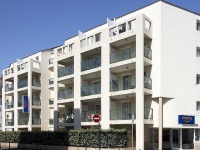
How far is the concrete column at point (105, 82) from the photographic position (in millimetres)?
32344

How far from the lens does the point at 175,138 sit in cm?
3177

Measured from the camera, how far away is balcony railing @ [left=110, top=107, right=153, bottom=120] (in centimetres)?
2970

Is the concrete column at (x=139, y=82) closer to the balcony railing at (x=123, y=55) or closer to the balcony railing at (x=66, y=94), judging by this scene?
the balcony railing at (x=123, y=55)

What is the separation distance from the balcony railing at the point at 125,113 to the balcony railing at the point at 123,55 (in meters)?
4.98

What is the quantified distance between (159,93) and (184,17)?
26.9 ft

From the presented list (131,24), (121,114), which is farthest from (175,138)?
(131,24)

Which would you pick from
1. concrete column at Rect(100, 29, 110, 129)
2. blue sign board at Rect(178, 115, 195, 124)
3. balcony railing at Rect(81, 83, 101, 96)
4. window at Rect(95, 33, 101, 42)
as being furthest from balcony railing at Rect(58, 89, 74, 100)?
blue sign board at Rect(178, 115, 195, 124)

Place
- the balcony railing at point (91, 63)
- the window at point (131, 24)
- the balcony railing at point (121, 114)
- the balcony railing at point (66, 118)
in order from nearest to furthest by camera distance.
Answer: the balcony railing at point (121, 114) < the window at point (131, 24) < the balcony railing at point (91, 63) < the balcony railing at point (66, 118)

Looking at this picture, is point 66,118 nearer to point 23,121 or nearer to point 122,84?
point 122,84

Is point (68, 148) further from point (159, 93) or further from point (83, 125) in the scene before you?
point (159, 93)

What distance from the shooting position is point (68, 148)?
31.9 metres

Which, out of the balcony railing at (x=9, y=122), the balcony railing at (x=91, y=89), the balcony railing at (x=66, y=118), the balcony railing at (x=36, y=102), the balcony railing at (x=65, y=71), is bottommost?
the balcony railing at (x=9, y=122)

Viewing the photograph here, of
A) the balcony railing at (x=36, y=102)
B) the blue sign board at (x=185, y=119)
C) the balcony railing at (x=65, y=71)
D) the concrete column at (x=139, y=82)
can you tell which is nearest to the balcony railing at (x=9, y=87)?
the balcony railing at (x=36, y=102)

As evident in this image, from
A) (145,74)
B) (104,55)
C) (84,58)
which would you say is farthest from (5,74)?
(145,74)
